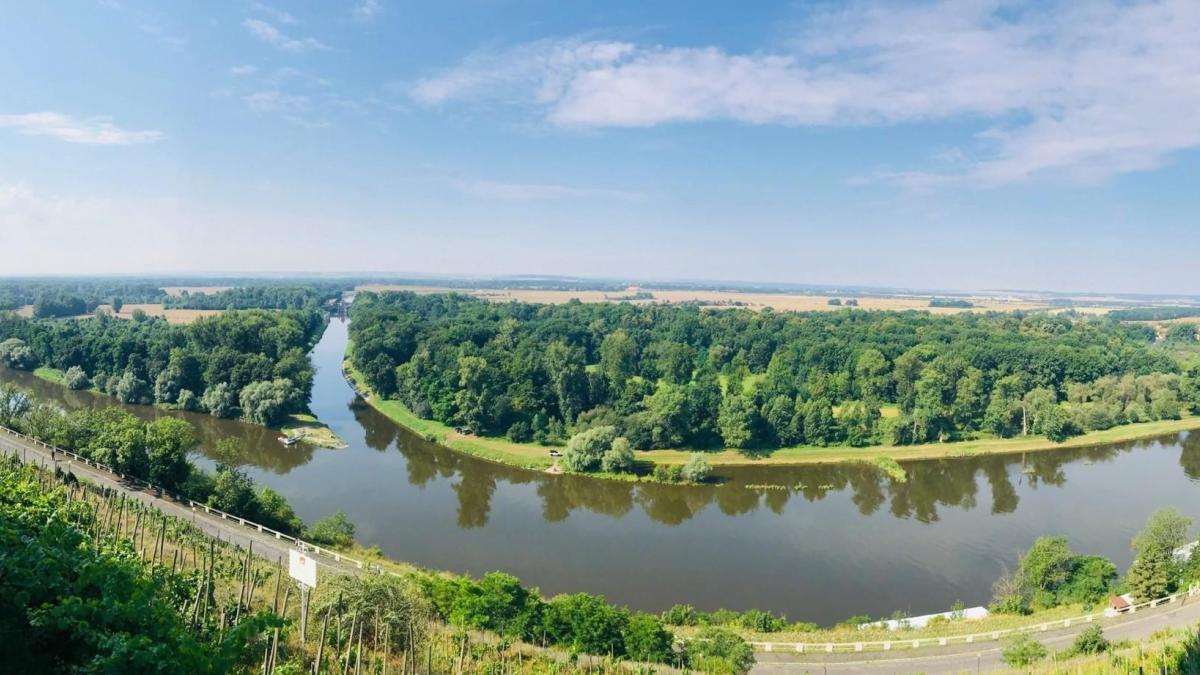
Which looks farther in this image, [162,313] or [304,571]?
[162,313]

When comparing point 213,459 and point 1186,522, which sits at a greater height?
point 1186,522

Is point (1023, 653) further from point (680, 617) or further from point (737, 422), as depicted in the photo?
point (737, 422)

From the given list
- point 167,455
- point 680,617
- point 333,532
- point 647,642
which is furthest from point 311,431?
point 647,642

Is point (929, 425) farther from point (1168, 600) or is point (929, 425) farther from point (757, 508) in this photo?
point (1168, 600)

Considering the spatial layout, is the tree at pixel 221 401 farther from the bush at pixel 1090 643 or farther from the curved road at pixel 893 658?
the bush at pixel 1090 643

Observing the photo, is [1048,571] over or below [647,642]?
below

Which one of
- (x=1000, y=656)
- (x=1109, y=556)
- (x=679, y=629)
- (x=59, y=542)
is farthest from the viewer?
(x=1109, y=556)

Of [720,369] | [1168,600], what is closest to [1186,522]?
[1168,600]

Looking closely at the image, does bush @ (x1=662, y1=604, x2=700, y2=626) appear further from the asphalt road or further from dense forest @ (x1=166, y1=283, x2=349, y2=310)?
dense forest @ (x1=166, y1=283, x2=349, y2=310)
